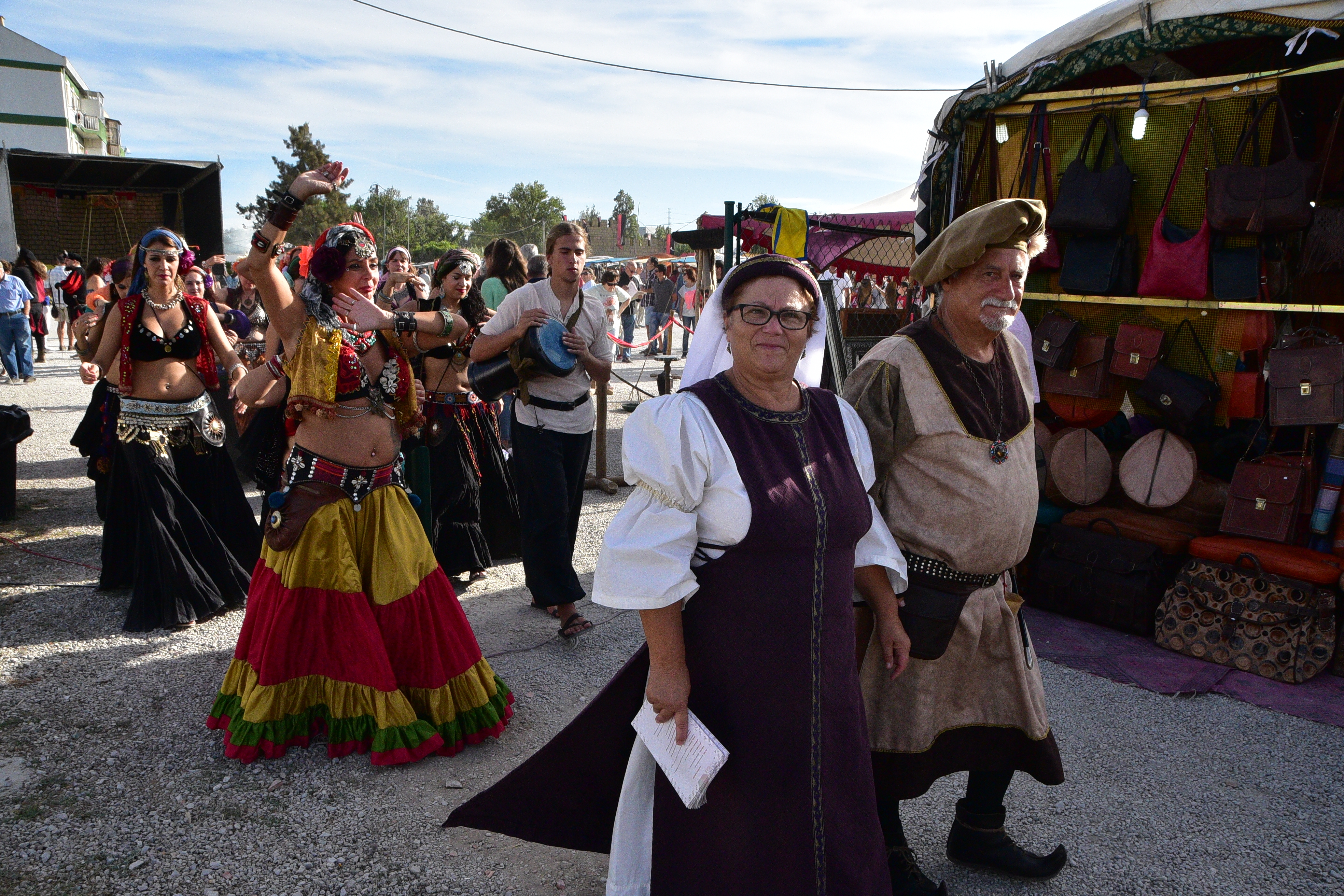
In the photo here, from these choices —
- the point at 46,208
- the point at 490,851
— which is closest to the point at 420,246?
the point at 46,208

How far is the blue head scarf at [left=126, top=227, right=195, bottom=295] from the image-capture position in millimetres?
4738

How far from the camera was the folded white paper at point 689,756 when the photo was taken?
188 cm

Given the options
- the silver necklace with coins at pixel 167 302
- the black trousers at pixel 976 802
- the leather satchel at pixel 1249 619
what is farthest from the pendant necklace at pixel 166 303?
the leather satchel at pixel 1249 619

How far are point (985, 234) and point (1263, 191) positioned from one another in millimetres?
3143

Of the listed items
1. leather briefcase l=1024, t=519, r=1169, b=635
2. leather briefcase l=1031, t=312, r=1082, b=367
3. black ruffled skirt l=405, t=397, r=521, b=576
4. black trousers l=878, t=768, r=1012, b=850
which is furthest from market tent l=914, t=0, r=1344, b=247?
black trousers l=878, t=768, r=1012, b=850

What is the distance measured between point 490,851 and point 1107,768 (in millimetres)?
2355

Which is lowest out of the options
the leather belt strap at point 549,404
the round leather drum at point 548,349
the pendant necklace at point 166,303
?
the leather belt strap at point 549,404

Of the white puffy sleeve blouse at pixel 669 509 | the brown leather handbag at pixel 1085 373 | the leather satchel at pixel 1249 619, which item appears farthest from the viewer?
the brown leather handbag at pixel 1085 373

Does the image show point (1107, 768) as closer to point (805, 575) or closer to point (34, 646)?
point (805, 575)

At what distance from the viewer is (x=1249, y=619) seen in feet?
14.4

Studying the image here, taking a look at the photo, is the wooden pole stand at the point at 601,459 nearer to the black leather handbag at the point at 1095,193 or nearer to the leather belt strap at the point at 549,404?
the leather belt strap at the point at 549,404

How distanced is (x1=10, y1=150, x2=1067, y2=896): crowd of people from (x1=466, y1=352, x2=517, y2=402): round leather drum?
0.05 m

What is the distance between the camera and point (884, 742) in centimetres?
248

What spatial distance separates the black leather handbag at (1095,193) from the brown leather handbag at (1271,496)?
1.53 m
